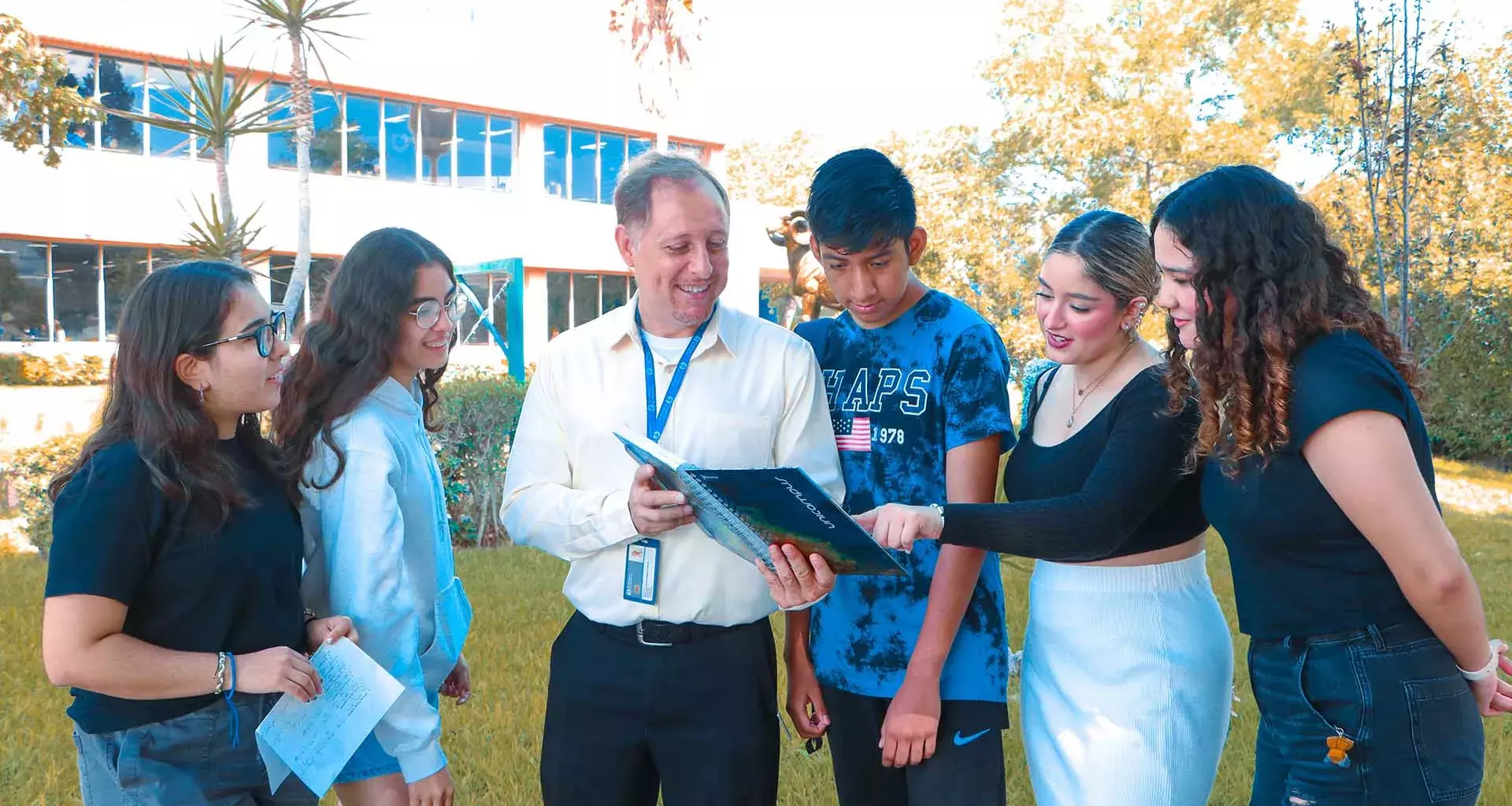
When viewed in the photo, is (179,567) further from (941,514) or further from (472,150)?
(472,150)

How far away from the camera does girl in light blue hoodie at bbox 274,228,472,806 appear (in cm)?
248

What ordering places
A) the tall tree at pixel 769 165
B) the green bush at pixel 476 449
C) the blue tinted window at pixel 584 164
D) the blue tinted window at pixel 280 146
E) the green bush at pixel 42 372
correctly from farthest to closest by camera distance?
the tall tree at pixel 769 165, the blue tinted window at pixel 584 164, the blue tinted window at pixel 280 146, the green bush at pixel 42 372, the green bush at pixel 476 449

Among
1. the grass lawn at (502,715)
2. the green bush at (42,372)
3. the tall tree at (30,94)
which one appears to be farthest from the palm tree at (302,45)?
the green bush at (42,372)

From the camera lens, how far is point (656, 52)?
25.9m

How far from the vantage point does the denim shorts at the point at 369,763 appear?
8.29 feet

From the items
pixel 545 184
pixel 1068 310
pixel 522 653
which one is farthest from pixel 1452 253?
pixel 545 184

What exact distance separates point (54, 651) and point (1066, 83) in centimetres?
2931

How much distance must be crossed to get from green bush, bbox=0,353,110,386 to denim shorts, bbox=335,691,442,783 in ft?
71.7

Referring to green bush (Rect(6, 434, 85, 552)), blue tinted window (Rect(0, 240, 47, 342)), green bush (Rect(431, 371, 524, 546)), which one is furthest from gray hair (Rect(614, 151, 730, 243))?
blue tinted window (Rect(0, 240, 47, 342))

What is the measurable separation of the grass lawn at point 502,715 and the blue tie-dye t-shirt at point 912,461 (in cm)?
202

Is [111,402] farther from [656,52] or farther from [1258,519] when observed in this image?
[656,52]

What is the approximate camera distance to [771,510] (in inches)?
82.9

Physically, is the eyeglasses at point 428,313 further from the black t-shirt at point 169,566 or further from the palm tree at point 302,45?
the palm tree at point 302,45

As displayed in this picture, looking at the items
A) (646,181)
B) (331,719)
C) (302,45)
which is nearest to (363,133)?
(302,45)
